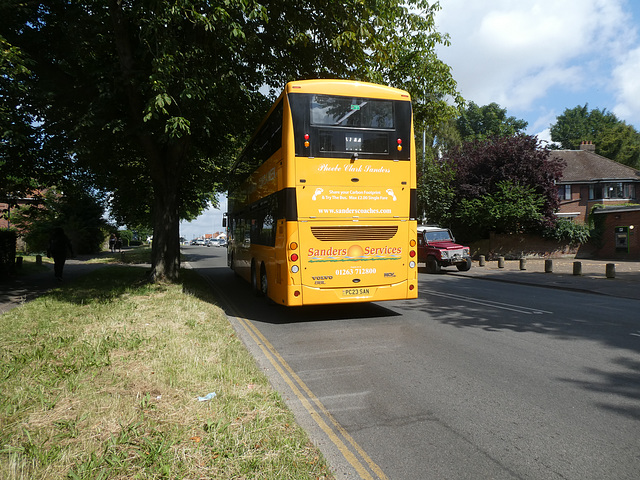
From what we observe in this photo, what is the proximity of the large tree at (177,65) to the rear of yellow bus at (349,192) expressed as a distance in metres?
2.80

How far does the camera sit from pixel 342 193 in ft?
27.3

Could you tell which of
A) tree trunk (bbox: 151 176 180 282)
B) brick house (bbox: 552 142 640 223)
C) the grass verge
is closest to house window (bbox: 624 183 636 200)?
brick house (bbox: 552 142 640 223)

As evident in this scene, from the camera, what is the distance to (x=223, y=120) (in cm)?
1357

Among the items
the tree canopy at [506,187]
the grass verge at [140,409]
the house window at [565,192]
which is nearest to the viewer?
the grass verge at [140,409]

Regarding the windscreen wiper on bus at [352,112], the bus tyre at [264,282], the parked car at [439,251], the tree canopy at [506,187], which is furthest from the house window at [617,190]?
the windscreen wiper on bus at [352,112]

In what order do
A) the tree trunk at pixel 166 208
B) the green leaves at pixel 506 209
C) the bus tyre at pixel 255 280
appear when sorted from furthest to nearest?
the green leaves at pixel 506 209
the tree trunk at pixel 166 208
the bus tyre at pixel 255 280

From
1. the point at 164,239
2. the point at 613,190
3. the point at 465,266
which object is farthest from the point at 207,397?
the point at 613,190

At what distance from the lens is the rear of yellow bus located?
26.6 ft

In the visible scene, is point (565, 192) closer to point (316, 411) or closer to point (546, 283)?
point (546, 283)

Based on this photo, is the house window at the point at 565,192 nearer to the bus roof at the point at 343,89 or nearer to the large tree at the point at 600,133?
the large tree at the point at 600,133

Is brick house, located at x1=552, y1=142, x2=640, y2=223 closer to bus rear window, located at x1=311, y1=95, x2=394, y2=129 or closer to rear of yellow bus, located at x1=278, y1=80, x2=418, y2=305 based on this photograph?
rear of yellow bus, located at x1=278, y1=80, x2=418, y2=305

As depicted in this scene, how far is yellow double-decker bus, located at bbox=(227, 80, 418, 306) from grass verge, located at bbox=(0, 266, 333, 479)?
6.79ft

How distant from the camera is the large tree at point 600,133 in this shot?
5525cm

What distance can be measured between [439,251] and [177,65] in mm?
13901
